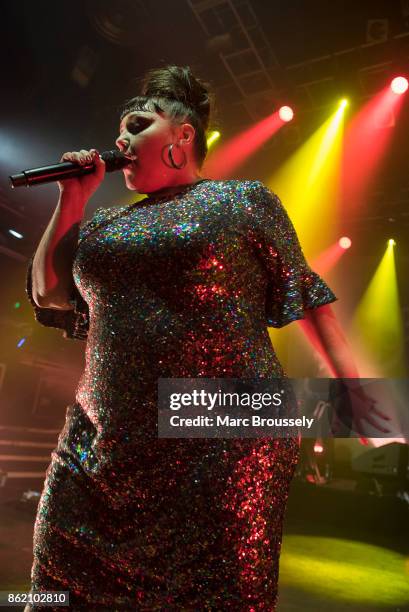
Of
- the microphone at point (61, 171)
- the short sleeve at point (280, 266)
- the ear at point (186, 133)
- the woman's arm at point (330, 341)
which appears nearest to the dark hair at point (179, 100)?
the ear at point (186, 133)

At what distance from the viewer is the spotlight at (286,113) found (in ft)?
21.4

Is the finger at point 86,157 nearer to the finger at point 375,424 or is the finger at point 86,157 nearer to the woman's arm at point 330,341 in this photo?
the woman's arm at point 330,341

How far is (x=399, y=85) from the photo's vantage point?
563cm

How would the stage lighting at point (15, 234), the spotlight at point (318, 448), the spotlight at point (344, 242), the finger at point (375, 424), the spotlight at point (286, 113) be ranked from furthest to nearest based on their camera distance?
the spotlight at point (344, 242), the spotlight at point (318, 448), the spotlight at point (286, 113), the stage lighting at point (15, 234), the finger at point (375, 424)

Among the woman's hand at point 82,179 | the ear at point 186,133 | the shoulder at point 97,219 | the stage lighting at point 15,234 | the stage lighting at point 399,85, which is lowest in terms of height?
the shoulder at point 97,219

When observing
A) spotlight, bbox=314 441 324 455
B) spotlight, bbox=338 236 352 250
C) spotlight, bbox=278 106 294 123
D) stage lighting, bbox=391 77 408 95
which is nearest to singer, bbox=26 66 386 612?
stage lighting, bbox=391 77 408 95

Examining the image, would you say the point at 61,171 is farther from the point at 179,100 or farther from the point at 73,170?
the point at 179,100

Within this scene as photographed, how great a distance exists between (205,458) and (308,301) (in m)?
0.38

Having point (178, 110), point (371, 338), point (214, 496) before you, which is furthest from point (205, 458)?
point (371, 338)

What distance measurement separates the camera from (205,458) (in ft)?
2.68

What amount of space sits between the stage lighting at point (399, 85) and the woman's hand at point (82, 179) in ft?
18.3

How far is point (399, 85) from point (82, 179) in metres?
5.70

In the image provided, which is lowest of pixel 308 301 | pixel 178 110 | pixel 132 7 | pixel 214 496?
pixel 214 496

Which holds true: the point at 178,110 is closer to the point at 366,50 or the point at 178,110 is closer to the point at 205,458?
the point at 205,458
